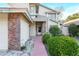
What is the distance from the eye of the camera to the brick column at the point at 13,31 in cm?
768

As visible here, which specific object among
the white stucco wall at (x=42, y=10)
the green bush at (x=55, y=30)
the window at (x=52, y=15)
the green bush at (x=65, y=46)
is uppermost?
the white stucco wall at (x=42, y=10)

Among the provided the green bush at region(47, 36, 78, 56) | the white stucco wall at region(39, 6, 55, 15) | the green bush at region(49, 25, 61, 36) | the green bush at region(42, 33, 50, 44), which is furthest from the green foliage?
the green bush at region(47, 36, 78, 56)

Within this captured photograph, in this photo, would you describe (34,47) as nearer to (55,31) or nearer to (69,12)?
(55,31)

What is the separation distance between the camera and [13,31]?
770 centimetres

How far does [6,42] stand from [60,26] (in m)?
1.91

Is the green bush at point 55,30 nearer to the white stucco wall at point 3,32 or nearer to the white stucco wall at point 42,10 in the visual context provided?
the white stucco wall at point 42,10

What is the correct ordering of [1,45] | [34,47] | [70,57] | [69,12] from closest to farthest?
1. [70,57]
2. [69,12]
3. [1,45]
4. [34,47]

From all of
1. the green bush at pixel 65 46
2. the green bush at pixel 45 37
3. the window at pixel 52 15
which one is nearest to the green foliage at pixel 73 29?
the window at pixel 52 15

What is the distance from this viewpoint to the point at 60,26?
7.48 metres

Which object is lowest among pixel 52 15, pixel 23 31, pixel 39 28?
pixel 23 31

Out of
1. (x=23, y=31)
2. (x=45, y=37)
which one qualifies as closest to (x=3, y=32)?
(x=45, y=37)

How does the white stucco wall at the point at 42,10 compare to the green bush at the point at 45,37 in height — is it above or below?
above

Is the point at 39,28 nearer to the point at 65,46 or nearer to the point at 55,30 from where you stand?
the point at 55,30

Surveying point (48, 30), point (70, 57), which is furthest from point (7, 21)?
point (70, 57)
